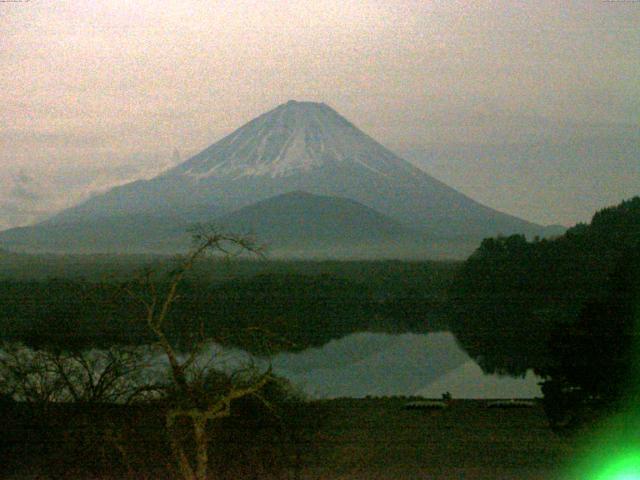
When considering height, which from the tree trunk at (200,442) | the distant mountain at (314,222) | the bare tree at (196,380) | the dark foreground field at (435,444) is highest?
the distant mountain at (314,222)

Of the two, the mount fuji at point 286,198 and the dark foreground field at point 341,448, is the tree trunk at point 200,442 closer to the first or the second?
the dark foreground field at point 341,448

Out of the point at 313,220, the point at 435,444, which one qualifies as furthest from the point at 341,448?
the point at 313,220

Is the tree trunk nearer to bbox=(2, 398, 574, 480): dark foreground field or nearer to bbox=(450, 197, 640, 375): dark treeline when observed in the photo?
bbox=(2, 398, 574, 480): dark foreground field

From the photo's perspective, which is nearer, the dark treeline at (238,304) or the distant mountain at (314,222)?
the dark treeline at (238,304)

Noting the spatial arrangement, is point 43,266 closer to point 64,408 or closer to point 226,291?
point 226,291

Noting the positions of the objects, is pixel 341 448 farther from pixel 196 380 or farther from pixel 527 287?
pixel 527 287

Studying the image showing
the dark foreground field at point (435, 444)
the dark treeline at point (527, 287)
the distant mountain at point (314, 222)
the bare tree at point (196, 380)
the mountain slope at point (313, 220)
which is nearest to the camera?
the bare tree at point (196, 380)

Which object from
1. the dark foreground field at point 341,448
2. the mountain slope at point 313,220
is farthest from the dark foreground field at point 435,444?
the mountain slope at point 313,220
